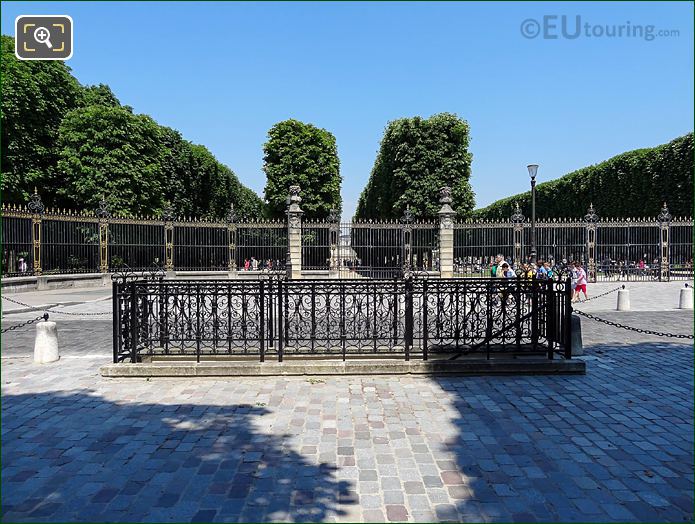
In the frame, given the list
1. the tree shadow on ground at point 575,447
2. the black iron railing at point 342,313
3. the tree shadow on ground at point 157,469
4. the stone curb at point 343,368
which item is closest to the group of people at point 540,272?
the black iron railing at point 342,313

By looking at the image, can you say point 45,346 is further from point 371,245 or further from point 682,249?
point 682,249

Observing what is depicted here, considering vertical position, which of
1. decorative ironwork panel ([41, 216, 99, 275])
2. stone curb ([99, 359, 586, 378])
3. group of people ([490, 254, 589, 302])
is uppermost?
decorative ironwork panel ([41, 216, 99, 275])

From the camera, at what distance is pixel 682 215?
3362 cm

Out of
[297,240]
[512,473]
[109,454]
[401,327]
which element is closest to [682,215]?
[297,240]

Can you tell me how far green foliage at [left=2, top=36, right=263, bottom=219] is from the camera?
27.4 m

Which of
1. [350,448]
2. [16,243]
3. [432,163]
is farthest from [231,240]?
[350,448]

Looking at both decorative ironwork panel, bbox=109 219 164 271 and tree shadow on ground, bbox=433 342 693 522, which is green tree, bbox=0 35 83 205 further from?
tree shadow on ground, bbox=433 342 693 522

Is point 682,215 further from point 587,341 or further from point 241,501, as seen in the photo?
point 241,501

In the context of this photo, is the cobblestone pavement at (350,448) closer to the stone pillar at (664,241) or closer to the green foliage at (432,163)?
the stone pillar at (664,241)

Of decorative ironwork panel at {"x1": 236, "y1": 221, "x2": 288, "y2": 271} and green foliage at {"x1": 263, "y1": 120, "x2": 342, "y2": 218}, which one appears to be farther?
green foliage at {"x1": 263, "y1": 120, "x2": 342, "y2": 218}

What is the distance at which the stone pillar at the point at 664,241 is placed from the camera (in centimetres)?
2769

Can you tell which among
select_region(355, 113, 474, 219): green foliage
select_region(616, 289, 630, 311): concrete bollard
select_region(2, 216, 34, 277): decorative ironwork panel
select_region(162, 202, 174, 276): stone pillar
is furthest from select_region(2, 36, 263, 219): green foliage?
select_region(616, 289, 630, 311): concrete bollard

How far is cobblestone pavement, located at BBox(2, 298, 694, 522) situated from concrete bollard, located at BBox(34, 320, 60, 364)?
585 millimetres

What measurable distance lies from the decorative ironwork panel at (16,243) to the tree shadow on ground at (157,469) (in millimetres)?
19273
